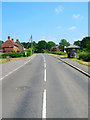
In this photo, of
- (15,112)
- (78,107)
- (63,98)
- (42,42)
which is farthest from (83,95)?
(42,42)

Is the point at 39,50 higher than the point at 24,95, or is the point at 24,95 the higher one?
the point at 39,50

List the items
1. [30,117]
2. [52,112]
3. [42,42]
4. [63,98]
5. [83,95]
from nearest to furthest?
[30,117] → [52,112] → [63,98] → [83,95] → [42,42]

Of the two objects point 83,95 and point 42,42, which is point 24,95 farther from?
point 42,42

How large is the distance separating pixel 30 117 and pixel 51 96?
7.25 feet

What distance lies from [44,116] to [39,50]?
12513 cm

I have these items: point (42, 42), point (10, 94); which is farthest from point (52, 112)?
point (42, 42)

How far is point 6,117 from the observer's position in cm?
454

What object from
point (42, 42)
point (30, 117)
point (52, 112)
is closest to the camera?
point (30, 117)

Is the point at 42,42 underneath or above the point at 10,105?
above

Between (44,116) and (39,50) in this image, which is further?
(39,50)

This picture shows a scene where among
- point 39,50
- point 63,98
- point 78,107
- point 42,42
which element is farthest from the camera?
point 42,42

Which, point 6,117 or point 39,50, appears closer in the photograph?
point 6,117

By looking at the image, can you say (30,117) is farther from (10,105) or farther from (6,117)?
(10,105)

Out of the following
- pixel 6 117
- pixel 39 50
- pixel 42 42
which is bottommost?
pixel 6 117
